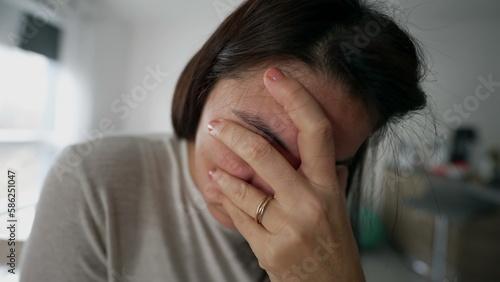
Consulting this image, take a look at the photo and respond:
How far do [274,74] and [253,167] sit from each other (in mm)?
114

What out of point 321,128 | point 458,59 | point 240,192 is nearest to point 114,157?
point 240,192

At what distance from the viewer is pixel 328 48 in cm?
37

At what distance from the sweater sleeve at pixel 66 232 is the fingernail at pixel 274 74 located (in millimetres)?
307

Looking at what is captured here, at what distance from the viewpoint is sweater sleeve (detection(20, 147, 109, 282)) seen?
1.25ft

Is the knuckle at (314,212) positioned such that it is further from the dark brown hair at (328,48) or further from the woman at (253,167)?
the dark brown hair at (328,48)

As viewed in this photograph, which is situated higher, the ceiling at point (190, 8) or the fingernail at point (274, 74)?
the ceiling at point (190, 8)

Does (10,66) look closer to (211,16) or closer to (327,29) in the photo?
(211,16)

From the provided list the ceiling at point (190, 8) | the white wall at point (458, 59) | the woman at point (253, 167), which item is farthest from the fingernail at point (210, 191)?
the white wall at point (458, 59)

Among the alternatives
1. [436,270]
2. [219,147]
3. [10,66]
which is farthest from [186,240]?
[436,270]

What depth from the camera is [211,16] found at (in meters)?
0.48

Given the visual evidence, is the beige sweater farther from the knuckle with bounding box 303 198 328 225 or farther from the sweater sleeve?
the knuckle with bounding box 303 198 328 225

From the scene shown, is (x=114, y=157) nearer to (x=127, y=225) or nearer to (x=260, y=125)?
(x=127, y=225)

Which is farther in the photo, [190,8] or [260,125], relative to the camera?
[190,8]

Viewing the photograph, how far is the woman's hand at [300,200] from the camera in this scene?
331 millimetres
